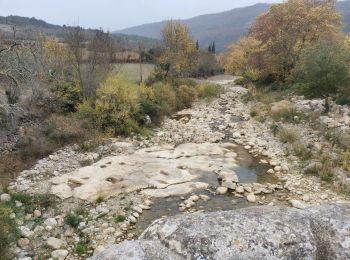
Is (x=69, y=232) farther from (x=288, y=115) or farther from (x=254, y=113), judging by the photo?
(x=254, y=113)

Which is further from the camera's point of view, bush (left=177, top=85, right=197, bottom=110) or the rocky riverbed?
bush (left=177, top=85, right=197, bottom=110)

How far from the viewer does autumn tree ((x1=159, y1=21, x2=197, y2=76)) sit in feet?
98.3

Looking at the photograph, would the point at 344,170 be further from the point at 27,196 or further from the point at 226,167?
the point at 27,196

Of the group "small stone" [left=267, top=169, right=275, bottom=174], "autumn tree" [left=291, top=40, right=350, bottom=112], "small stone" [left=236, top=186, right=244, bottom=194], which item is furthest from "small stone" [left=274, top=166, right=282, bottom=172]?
"autumn tree" [left=291, top=40, right=350, bottom=112]

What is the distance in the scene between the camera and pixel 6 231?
820 cm

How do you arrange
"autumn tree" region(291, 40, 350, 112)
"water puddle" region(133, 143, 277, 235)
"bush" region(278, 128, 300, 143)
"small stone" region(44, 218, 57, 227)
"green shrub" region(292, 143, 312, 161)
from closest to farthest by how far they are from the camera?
"small stone" region(44, 218, 57, 227)
"water puddle" region(133, 143, 277, 235)
"green shrub" region(292, 143, 312, 161)
"bush" region(278, 128, 300, 143)
"autumn tree" region(291, 40, 350, 112)

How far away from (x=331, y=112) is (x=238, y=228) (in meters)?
14.4

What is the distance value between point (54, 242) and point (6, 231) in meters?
1.19

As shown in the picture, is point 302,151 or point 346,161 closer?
point 346,161

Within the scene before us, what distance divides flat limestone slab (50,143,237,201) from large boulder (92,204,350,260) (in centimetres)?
604

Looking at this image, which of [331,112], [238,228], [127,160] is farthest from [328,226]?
[331,112]

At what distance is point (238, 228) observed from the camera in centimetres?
534

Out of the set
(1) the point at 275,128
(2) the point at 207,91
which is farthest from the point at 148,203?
(2) the point at 207,91

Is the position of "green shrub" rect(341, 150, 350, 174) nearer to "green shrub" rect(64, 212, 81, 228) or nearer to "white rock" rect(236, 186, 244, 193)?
"white rock" rect(236, 186, 244, 193)
